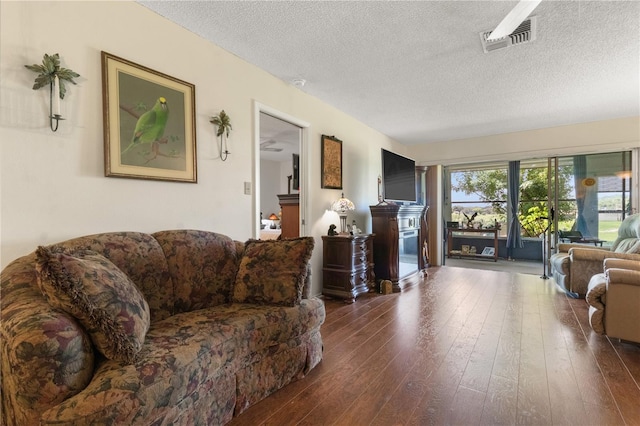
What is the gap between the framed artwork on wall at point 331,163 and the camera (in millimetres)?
3986

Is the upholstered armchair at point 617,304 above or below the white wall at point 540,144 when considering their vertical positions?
below

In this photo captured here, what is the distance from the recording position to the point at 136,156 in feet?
6.88

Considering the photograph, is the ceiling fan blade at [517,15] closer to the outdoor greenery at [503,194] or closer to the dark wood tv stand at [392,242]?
the dark wood tv stand at [392,242]

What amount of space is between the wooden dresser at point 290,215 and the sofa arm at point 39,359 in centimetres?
306

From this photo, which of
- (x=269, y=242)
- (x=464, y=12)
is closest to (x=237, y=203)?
(x=269, y=242)

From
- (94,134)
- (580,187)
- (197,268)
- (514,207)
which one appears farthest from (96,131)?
(514,207)

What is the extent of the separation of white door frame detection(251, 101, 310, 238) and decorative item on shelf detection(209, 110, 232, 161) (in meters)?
0.32

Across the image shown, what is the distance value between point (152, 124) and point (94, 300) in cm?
140

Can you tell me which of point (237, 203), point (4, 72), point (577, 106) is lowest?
point (237, 203)

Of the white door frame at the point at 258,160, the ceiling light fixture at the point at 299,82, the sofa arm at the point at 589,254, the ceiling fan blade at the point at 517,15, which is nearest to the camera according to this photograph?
the ceiling fan blade at the point at 517,15

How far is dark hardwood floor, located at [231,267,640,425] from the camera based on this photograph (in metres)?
1.62

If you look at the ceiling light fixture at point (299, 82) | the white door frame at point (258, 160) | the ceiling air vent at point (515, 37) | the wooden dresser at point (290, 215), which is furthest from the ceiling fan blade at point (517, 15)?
the wooden dresser at point (290, 215)

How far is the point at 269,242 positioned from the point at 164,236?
71 cm

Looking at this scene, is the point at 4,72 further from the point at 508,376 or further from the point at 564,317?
the point at 564,317
